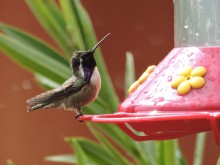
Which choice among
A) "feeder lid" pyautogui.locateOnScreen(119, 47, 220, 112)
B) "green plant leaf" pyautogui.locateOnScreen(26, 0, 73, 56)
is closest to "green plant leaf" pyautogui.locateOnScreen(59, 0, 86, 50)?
"green plant leaf" pyautogui.locateOnScreen(26, 0, 73, 56)

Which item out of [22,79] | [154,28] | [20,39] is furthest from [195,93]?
[22,79]

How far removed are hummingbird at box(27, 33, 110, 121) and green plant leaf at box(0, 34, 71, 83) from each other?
0.71m

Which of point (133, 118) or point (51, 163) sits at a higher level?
point (133, 118)

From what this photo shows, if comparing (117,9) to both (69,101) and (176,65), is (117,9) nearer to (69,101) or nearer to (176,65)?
(69,101)

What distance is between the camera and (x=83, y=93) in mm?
2756

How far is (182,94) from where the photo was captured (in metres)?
2.06

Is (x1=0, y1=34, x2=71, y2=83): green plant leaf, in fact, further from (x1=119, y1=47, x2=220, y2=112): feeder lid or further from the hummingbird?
(x1=119, y1=47, x2=220, y2=112): feeder lid

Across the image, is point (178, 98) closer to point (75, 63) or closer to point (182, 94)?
point (182, 94)

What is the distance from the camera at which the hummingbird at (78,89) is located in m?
2.75

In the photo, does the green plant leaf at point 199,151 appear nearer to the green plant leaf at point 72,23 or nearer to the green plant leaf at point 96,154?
the green plant leaf at point 96,154

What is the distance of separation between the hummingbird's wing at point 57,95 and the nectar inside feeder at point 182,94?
0.49 m

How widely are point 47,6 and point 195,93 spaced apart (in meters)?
1.78

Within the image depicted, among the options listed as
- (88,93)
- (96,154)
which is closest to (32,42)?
(96,154)

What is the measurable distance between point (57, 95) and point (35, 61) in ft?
2.55
